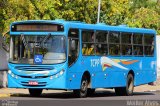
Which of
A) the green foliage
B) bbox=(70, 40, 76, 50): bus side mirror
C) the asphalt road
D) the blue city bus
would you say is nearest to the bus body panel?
the blue city bus

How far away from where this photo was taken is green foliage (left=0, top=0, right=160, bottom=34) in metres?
33.6

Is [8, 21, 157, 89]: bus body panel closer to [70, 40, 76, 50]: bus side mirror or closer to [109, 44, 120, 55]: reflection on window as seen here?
[109, 44, 120, 55]: reflection on window

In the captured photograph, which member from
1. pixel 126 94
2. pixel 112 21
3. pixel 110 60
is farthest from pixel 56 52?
pixel 112 21

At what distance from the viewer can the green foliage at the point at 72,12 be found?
3356 cm

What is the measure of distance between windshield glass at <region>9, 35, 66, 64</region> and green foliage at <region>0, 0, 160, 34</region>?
300 inches

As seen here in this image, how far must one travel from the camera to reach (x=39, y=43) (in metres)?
24.2

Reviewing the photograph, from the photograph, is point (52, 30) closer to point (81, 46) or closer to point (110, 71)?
point (81, 46)

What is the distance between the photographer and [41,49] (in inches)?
949

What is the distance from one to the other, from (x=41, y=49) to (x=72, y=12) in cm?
2427

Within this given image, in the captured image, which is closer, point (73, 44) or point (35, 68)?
point (35, 68)

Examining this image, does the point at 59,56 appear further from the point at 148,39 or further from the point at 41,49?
the point at 148,39

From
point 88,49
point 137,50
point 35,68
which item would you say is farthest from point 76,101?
point 137,50

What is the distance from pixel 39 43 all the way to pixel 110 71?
15.3 feet

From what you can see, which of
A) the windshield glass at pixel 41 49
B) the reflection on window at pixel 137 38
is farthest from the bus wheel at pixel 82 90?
the reflection on window at pixel 137 38
